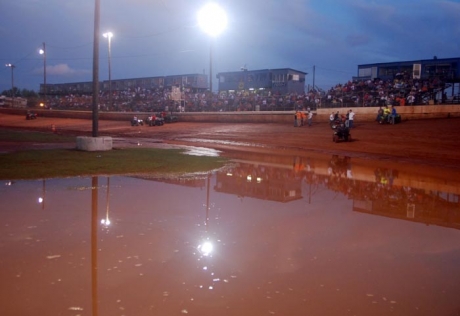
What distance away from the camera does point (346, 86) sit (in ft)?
142

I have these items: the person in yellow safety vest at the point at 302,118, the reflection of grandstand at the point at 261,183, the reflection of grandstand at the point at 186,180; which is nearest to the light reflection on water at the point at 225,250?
the reflection of grandstand at the point at 261,183

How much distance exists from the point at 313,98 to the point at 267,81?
20264 mm

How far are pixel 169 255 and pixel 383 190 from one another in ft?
26.7

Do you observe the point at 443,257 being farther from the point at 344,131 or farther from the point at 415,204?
the point at 344,131

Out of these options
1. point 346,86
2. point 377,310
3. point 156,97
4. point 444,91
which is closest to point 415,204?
point 377,310

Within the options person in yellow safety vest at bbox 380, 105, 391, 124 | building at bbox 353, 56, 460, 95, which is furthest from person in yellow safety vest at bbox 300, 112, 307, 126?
building at bbox 353, 56, 460, 95

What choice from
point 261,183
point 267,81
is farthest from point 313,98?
point 261,183

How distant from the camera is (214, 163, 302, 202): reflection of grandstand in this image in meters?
11.9

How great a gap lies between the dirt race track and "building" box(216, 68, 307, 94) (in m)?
19.5

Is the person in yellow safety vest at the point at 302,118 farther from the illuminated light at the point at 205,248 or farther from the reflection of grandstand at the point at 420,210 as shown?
the illuminated light at the point at 205,248

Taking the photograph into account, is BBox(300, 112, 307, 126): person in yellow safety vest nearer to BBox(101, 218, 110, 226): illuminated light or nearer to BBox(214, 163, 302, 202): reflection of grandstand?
BBox(214, 163, 302, 202): reflection of grandstand

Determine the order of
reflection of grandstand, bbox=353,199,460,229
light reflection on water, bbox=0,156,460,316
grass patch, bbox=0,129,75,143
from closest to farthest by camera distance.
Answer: light reflection on water, bbox=0,156,460,316
reflection of grandstand, bbox=353,199,460,229
grass patch, bbox=0,129,75,143

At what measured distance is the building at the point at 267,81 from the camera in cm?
6353

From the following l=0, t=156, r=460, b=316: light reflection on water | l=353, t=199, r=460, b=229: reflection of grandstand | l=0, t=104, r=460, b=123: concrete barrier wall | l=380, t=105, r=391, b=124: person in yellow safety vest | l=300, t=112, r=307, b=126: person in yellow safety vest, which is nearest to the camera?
l=0, t=156, r=460, b=316: light reflection on water
